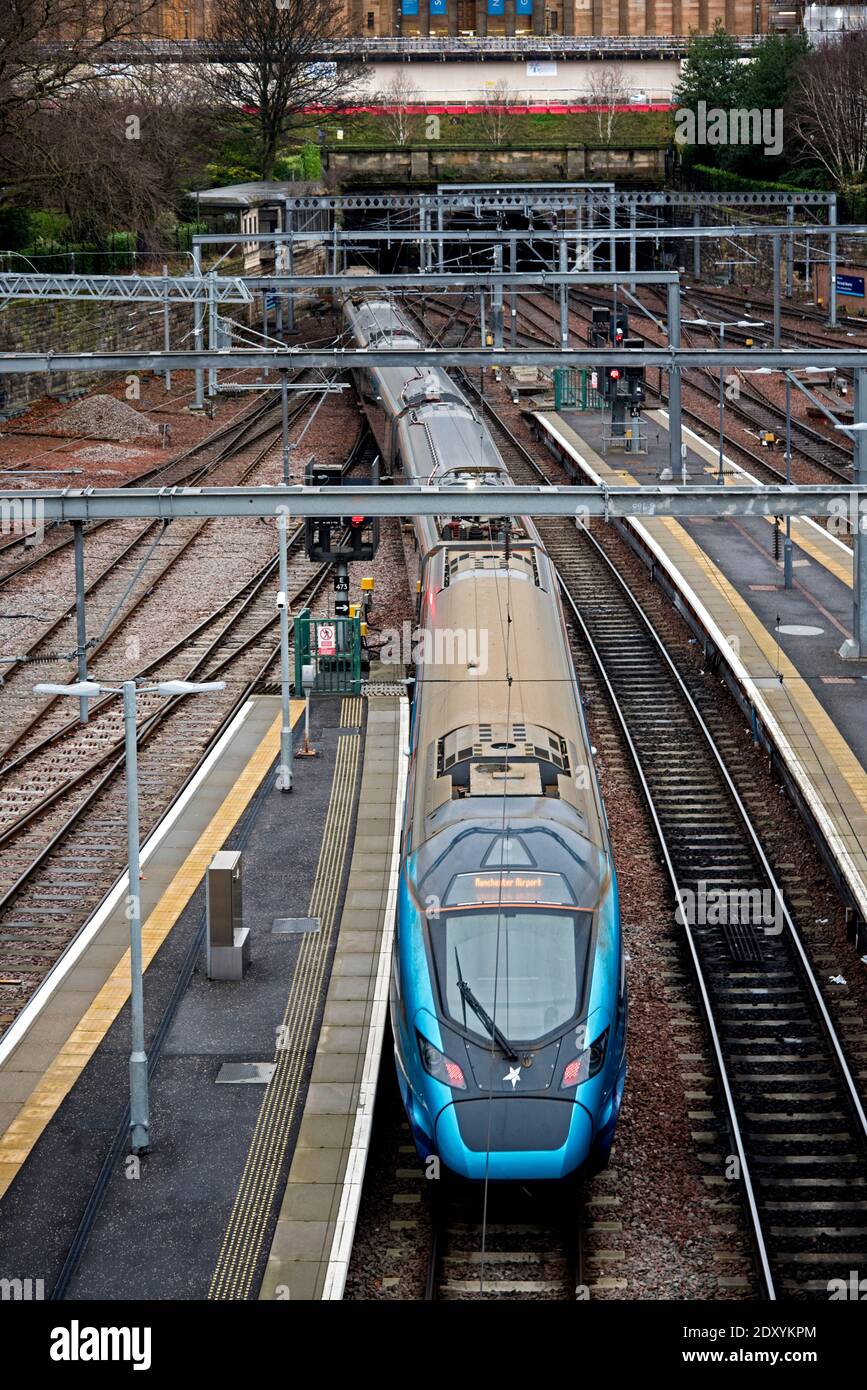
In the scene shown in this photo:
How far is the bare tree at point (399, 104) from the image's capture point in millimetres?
104375

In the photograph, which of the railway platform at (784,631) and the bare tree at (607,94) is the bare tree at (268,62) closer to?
the bare tree at (607,94)

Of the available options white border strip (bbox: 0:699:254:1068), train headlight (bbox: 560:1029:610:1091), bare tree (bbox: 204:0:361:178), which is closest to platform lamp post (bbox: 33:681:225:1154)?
white border strip (bbox: 0:699:254:1068)

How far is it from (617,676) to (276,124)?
64.5 metres

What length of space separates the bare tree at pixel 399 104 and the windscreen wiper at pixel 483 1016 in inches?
3650

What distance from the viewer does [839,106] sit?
76750mm

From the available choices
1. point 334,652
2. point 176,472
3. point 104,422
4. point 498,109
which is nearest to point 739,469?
point 176,472

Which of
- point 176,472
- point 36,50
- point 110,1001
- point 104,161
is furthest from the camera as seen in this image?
point 104,161

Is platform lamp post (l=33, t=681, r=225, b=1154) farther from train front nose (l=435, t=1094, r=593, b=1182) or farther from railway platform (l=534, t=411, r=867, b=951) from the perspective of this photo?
railway platform (l=534, t=411, r=867, b=951)

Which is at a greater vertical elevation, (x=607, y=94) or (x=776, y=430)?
(x=607, y=94)

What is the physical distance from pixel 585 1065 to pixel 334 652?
53.2 ft

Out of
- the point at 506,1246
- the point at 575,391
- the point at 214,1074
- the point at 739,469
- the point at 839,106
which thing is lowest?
the point at 506,1246

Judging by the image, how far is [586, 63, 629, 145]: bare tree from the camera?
106m

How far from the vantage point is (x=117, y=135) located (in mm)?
63531

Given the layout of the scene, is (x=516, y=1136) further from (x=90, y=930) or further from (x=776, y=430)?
(x=776, y=430)
